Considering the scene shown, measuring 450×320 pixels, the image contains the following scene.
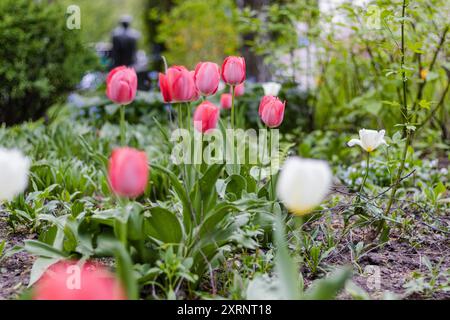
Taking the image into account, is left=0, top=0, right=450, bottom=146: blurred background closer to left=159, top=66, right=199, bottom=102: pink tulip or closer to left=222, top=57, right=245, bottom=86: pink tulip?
left=222, top=57, right=245, bottom=86: pink tulip

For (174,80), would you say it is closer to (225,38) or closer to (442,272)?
(442,272)

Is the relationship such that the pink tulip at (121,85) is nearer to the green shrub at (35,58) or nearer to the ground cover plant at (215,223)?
the ground cover plant at (215,223)

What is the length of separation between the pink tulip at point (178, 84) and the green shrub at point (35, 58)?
387 cm

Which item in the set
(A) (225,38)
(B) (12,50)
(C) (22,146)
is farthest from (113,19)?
(C) (22,146)

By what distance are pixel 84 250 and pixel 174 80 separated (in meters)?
0.55

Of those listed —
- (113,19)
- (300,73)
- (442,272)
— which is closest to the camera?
(442,272)

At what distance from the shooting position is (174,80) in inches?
63.1

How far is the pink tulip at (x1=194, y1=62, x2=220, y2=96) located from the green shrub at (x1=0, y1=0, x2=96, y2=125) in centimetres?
380

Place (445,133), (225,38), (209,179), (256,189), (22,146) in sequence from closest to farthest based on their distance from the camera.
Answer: (209,179) < (256,189) < (22,146) < (445,133) < (225,38)

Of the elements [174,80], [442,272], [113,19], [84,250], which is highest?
[113,19]

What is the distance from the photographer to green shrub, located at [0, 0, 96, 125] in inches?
202

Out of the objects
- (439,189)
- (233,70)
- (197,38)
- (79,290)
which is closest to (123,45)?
(197,38)

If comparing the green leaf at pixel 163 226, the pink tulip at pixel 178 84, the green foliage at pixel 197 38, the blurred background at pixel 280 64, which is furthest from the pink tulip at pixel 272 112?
the green foliage at pixel 197 38

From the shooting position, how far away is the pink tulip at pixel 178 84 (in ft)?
5.24
